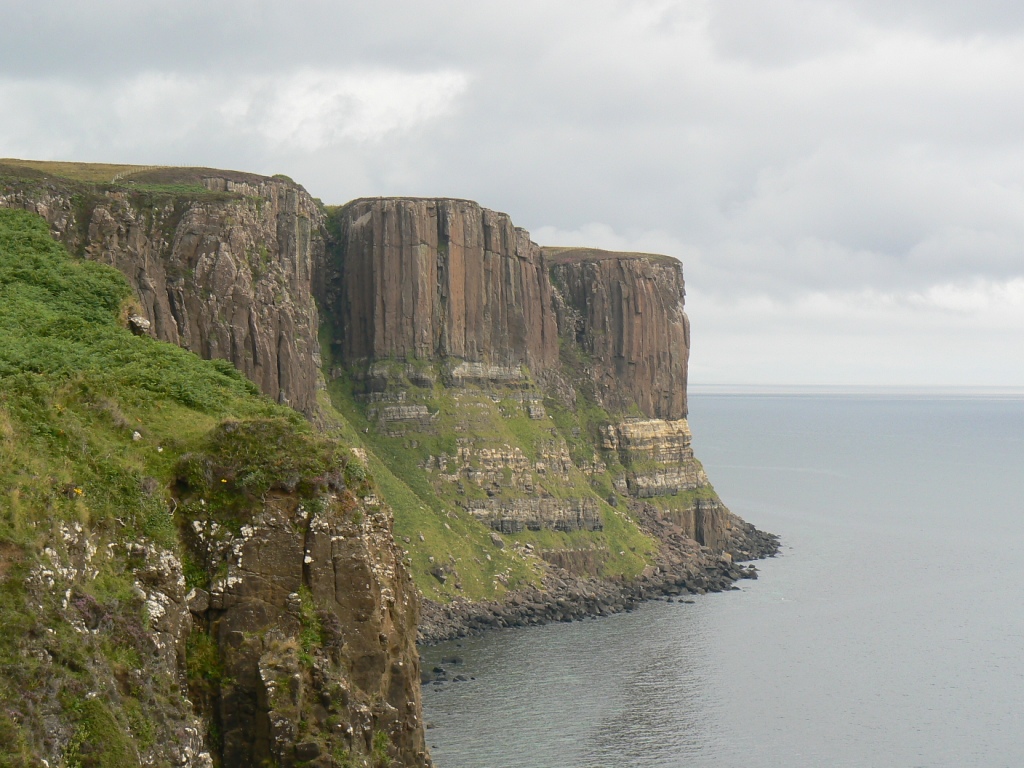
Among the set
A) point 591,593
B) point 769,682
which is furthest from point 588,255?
point 769,682

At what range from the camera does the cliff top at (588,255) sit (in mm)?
185750

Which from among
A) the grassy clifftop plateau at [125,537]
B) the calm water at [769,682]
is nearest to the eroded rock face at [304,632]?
the grassy clifftop plateau at [125,537]

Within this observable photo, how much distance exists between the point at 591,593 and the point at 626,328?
171 feet

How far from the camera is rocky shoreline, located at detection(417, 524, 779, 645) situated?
11969 centimetres

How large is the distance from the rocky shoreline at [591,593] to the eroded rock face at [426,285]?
27.3 meters

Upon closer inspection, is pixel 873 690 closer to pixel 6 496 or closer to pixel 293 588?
pixel 293 588

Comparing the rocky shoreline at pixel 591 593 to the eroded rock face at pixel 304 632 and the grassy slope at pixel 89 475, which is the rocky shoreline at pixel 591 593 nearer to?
the grassy slope at pixel 89 475

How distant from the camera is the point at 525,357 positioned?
162 metres

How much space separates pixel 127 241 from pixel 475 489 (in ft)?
208

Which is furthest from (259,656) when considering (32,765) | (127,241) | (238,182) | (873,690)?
(238,182)

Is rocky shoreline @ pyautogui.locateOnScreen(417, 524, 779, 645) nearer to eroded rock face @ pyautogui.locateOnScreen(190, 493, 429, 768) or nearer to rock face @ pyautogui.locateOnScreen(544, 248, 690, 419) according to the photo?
rock face @ pyautogui.locateOnScreen(544, 248, 690, 419)

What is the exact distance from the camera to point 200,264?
314 feet

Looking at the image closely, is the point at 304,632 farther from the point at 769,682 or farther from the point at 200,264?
the point at 769,682

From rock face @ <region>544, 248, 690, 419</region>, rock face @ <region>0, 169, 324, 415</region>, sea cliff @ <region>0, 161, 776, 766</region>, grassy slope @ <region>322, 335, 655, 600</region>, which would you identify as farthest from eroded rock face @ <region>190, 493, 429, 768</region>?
rock face @ <region>544, 248, 690, 419</region>
